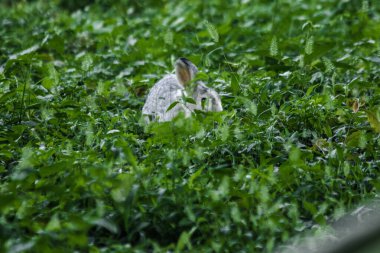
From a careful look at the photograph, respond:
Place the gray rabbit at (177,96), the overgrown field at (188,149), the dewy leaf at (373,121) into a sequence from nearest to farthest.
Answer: the overgrown field at (188,149)
the dewy leaf at (373,121)
the gray rabbit at (177,96)

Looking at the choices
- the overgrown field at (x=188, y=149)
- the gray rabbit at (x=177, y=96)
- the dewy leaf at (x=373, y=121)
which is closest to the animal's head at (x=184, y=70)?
the gray rabbit at (x=177, y=96)

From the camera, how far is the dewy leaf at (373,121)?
4.02m

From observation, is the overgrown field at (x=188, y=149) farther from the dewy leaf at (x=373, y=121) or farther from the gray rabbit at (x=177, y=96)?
the gray rabbit at (x=177, y=96)

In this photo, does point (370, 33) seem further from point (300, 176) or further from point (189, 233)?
point (189, 233)

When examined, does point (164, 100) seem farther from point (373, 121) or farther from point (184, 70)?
point (373, 121)

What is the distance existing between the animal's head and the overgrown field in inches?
5.5

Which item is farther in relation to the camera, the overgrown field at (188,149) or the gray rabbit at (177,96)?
the gray rabbit at (177,96)

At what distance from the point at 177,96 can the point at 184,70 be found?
22cm

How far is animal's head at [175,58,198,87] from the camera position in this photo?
4.65 metres

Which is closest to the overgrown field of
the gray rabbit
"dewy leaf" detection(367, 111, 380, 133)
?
"dewy leaf" detection(367, 111, 380, 133)

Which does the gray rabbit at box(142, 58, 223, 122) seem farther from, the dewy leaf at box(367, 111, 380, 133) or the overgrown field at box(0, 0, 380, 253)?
the dewy leaf at box(367, 111, 380, 133)

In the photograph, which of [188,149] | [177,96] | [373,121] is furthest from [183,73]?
[373,121]

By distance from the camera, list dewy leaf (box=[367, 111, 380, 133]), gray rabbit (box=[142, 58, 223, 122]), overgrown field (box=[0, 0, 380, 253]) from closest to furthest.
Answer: overgrown field (box=[0, 0, 380, 253]) → dewy leaf (box=[367, 111, 380, 133]) → gray rabbit (box=[142, 58, 223, 122])

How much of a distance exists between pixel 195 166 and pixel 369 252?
1.79 m
